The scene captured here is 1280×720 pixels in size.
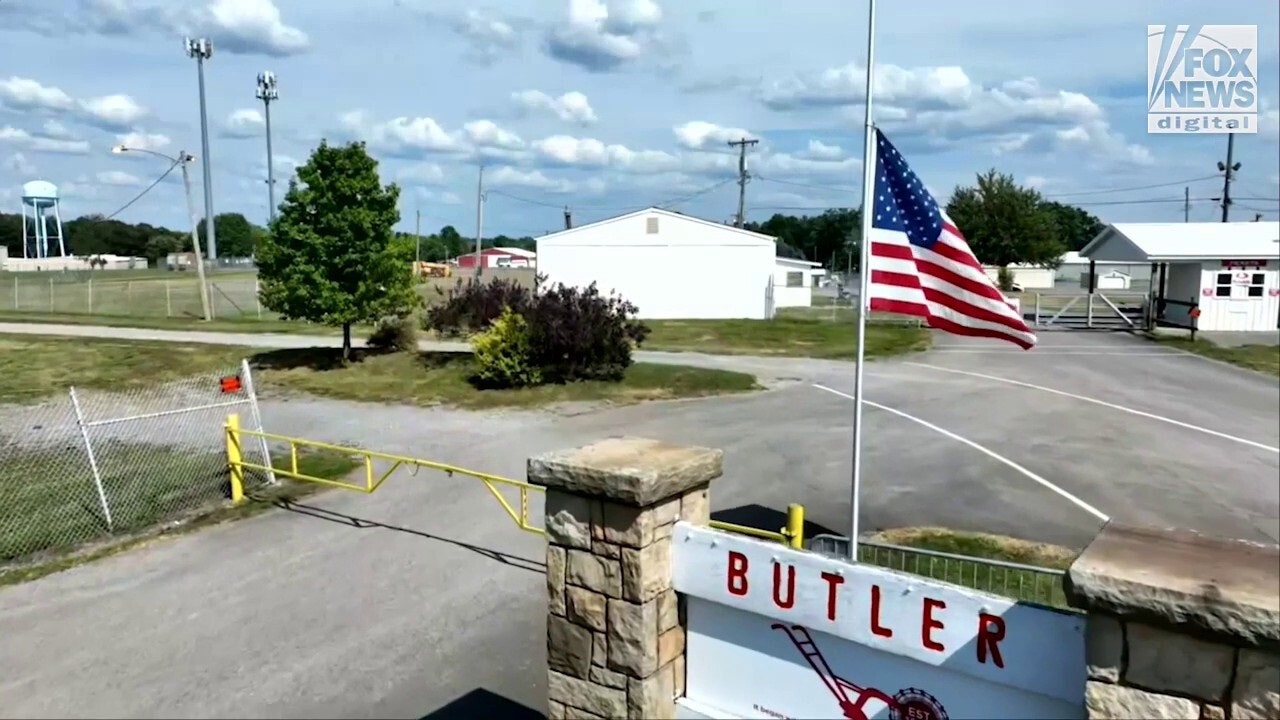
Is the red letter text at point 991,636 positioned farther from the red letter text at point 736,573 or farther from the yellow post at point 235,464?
the yellow post at point 235,464

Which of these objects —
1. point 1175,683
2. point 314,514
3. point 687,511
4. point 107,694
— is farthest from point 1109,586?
point 314,514

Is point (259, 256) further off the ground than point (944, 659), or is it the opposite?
point (259, 256)

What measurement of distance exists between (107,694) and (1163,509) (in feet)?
35.8

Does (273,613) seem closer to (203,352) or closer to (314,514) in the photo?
(314,514)

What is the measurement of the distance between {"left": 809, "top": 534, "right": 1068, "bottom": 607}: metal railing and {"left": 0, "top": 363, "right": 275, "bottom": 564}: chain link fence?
7.58 meters

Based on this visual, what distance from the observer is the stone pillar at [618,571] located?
411 cm

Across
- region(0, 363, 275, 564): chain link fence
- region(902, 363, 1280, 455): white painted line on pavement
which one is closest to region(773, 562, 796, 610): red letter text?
region(0, 363, 275, 564): chain link fence

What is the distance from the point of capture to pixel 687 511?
432cm

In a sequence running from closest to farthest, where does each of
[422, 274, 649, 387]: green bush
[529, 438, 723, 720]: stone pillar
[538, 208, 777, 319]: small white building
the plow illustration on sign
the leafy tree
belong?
1. the plow illustration on sign
2. [529, 438, 723, 720]: stone pillar
3. [422, 274, 649, 387]: green bush
4. [538, 208, 777, 319]: small white building
5. the leafy tree

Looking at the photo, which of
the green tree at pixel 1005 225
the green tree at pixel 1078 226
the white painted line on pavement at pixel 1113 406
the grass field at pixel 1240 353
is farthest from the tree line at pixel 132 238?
the green tree at pixel 1078 226

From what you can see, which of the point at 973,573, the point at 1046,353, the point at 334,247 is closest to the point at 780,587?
the point at 973,573

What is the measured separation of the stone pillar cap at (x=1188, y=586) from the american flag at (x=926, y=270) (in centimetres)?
384

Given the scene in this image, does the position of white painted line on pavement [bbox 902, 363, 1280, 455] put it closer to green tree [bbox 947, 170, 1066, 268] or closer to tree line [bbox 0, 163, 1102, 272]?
tree line [bbox 0, 163, 1102, 272]

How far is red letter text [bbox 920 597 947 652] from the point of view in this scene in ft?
11.1
